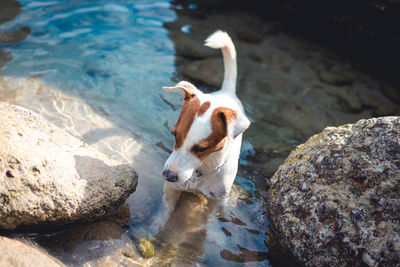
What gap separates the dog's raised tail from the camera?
397cm

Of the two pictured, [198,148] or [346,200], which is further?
[346,200]

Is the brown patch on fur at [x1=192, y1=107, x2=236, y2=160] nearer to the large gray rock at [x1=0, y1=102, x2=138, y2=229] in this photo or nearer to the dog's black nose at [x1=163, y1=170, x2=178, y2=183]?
the dog's black nose at [x1=163, y1=170, x2=178, y2=183]

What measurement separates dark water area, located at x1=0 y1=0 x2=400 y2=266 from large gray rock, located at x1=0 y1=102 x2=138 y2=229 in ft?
1.00

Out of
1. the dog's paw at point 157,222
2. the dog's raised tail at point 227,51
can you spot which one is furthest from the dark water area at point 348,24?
the dog's paw at point 157,222

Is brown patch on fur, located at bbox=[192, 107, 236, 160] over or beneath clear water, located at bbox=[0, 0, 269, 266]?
over

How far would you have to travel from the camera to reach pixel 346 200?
304 cm

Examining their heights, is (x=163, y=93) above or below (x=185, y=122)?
below

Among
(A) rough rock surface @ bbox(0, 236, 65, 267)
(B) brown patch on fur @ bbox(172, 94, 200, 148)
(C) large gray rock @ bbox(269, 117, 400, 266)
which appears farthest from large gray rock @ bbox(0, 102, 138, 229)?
(C) large gray rock @ bbox(269, 117, 400, 266)

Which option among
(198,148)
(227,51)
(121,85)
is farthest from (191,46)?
(198,148)

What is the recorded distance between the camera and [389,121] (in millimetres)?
3166

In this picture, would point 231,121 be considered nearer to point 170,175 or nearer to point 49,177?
point 170,175

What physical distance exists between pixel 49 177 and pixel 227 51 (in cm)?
252

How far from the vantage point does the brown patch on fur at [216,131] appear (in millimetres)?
2926

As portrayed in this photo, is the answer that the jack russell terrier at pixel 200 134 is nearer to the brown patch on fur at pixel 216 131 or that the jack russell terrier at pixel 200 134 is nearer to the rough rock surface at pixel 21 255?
the brown patch on fur at pixel 216 131
